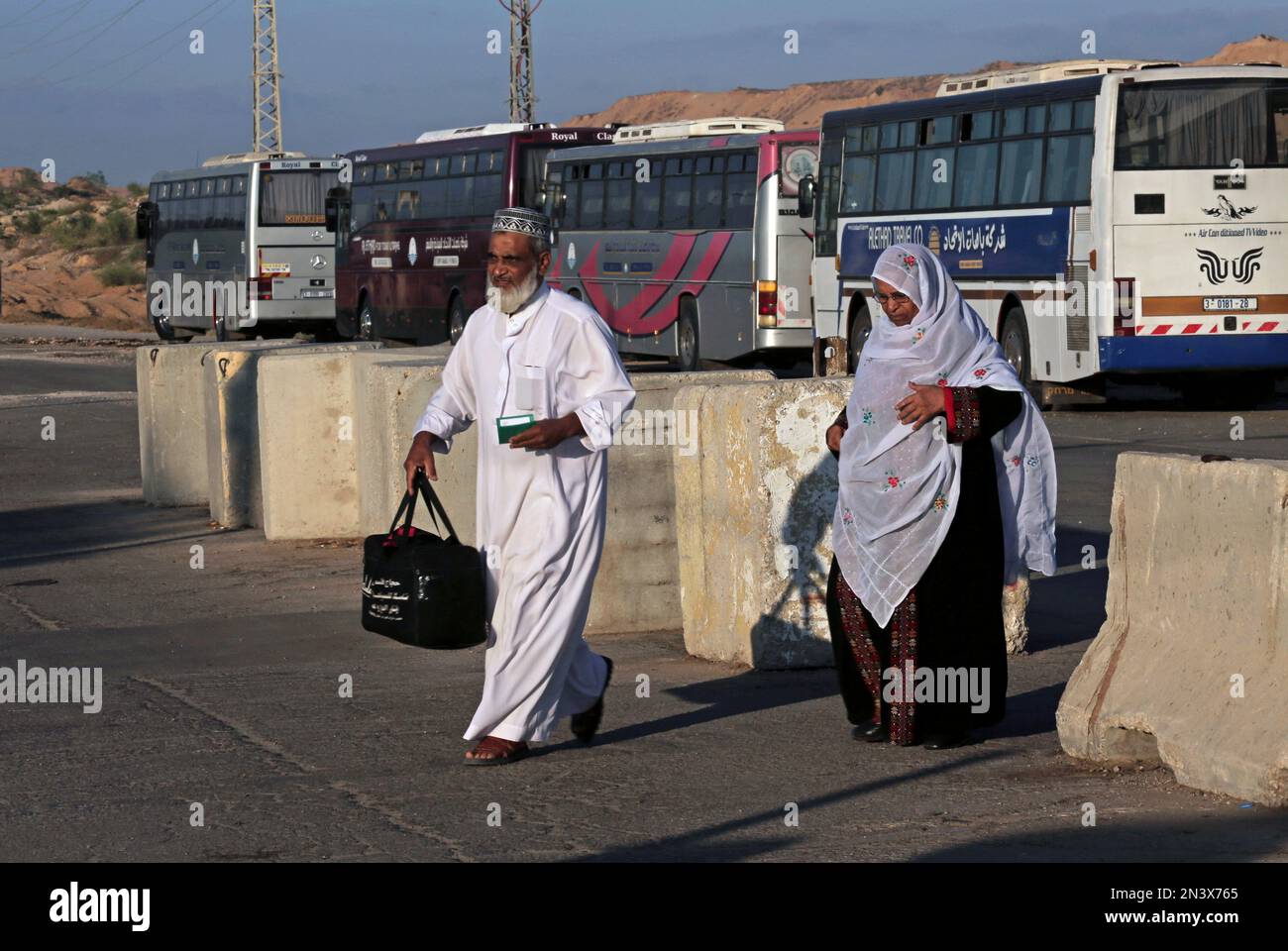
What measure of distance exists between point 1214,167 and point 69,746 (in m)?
15.1

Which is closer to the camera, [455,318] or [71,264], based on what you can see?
[455,318]

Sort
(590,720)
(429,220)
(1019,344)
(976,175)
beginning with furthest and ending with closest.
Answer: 1. (429,220)
2. (976,175)
3. (1019,344)
4. (590,720)

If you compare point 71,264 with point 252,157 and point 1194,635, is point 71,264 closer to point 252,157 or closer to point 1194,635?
point 252,157

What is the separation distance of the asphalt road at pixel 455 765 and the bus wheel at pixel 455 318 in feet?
72.0

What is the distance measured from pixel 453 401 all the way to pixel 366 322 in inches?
1217

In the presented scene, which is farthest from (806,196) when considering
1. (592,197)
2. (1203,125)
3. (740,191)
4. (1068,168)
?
(1203,125)

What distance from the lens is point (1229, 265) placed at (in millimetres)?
→ 19984

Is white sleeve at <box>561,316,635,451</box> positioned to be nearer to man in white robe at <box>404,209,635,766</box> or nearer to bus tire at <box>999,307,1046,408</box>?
man in white robe at <box>404,209,635,766</box>

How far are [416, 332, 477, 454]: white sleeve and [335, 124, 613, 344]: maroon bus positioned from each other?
24.6 metres

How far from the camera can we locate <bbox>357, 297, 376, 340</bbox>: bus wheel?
122 ft

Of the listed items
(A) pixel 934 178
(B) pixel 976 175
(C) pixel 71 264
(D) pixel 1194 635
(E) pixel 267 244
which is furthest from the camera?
(C) pixel 71 264

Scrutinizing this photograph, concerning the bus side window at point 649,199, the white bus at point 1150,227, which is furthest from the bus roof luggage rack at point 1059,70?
the bus side window at point 649,199

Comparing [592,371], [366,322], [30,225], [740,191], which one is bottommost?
[366,322]

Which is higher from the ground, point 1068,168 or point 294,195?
point 294,195
